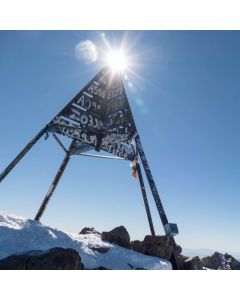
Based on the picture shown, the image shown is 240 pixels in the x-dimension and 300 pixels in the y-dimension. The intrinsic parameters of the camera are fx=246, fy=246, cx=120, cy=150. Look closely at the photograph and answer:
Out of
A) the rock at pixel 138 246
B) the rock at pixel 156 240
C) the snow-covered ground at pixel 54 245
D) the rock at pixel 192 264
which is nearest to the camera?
the snow-covered ground at pixel 54 245

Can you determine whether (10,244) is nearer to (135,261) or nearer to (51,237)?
(51,237)

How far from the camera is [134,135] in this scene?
10344mm

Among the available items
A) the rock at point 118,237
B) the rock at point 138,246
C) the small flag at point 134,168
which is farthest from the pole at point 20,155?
the rock at point 138,246

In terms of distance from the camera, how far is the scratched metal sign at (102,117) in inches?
389

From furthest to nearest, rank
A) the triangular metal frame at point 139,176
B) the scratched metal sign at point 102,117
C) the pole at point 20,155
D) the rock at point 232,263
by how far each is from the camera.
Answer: the rock at point 232,263 → the scratched metal sign at point 102,117 → the triangular metal frame at point 139,176 → the pole at point 20,155

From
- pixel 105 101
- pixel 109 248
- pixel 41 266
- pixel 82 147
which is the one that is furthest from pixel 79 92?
pixel 41 266

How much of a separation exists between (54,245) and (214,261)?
8.46 meters

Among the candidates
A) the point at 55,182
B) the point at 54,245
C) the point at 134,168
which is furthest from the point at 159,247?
the point at 55,182

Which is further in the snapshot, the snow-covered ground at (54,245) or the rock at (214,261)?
the rock at (214,261)

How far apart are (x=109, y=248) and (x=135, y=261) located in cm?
79

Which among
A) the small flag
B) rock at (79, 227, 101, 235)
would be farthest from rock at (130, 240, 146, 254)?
rock at (79, 227, 101, 235)

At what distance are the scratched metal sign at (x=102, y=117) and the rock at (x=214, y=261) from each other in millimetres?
6085

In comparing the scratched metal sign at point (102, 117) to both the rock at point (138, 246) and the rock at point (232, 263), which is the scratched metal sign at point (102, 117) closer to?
the rock at point (138, 246)

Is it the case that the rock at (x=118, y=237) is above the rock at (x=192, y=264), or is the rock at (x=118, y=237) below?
below
